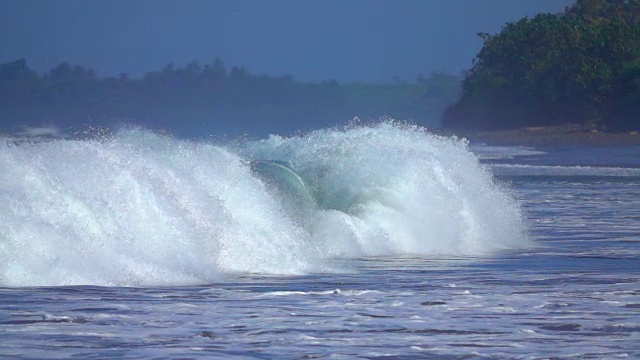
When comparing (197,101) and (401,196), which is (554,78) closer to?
(197,101)

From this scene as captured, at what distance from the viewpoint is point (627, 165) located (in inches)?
1604

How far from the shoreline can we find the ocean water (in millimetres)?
36104

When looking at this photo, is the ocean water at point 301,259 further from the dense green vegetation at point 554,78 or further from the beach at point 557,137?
the dense green vegetation at point 554,78

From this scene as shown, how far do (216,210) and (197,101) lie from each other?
43.2 m

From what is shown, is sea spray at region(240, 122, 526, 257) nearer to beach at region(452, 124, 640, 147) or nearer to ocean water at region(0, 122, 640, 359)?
ocean water at region(0, 122, 640, 359)

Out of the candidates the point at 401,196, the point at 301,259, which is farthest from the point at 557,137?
the point at 301,259

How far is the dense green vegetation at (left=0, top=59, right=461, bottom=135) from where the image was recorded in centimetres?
4519

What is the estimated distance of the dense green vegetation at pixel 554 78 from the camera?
63.9 m

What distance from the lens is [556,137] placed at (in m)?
61.2

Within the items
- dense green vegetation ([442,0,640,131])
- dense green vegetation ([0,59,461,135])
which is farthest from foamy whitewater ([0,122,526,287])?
dense green vegetation ([442,0,640,131])

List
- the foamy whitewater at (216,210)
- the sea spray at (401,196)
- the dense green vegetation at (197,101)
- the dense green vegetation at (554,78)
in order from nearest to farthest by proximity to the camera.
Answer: the foamy whitewater at (216,210) → the sea spray at (401,196) → the dense green vegetation at (197,101) → the dense green vegetation at (554,78)

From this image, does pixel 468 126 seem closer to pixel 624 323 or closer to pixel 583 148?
pixel 583 148

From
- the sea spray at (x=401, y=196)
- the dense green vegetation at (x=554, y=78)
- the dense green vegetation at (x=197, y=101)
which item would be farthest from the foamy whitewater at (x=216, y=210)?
the dense green vegetation at (x=554, y=78)

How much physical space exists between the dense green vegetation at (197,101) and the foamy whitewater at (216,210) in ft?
79.9
